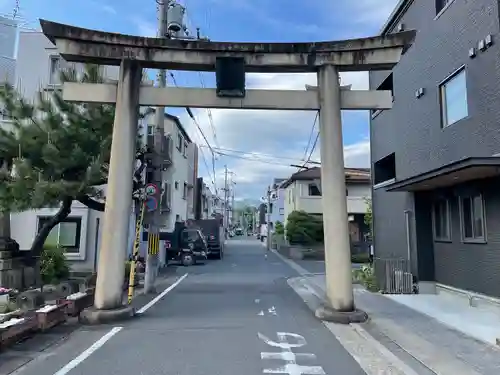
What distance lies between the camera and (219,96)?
939 cm

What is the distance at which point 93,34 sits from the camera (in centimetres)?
895

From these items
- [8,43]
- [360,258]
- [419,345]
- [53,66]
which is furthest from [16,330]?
[360,258]

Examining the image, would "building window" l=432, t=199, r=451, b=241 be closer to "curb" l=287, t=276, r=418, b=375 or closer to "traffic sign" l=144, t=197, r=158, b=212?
"curb" l=287, t=276, r=418, b=375

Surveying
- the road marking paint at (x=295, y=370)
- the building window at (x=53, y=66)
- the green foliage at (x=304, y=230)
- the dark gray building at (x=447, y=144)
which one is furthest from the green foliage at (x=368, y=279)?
the green foliage at (x=304, y=230)

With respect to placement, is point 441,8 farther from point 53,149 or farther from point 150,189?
point 53,149

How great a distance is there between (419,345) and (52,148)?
356 inches

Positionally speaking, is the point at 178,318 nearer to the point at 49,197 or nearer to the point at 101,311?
the point at 101,311

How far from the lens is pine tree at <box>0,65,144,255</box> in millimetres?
10750

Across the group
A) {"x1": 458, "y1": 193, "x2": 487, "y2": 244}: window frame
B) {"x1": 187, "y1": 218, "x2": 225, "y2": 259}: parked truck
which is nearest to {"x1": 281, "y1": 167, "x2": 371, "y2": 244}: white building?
{"x1": 187, "y1": 218, "x2": 225, "y2": 259}: parked truck

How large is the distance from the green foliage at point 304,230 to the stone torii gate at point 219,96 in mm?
23810

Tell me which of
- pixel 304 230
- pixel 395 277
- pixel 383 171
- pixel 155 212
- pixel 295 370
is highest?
pixel 383 171

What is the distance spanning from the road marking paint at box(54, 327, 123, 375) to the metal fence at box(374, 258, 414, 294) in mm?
8058

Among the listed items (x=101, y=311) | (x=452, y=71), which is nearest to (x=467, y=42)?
(x=452, y=71)

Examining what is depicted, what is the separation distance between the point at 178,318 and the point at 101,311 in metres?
1.54
